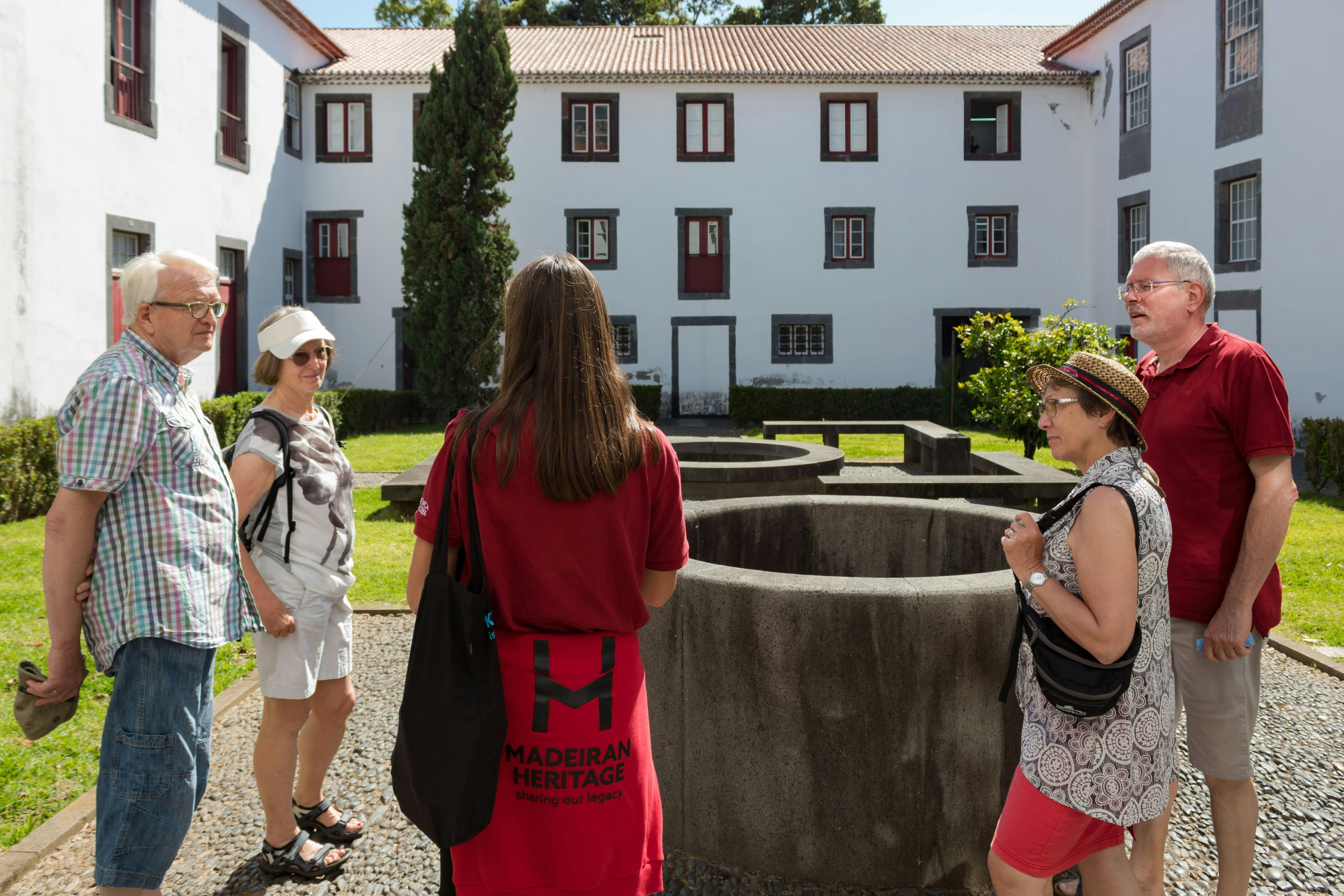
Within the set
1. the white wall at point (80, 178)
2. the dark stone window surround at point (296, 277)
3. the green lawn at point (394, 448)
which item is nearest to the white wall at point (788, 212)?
the dark stone window surround at point (296, 277)

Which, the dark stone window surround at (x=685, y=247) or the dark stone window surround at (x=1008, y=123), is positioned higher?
the dark stone window surround at (x=1008, y=123)

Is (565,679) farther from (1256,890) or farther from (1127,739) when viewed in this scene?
(1256,890)

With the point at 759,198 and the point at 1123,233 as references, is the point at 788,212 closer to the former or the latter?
the point at 759,198

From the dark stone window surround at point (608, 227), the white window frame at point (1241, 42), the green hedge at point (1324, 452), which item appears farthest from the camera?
the dark stone window surround at point (608, 227)

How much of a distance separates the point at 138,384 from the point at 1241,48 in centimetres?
2178

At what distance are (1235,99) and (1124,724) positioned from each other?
20.5 metres

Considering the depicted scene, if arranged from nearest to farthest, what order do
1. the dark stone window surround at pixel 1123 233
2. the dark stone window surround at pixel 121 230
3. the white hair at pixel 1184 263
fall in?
the white hair at pixel 1184 263 < the dark stone window surround at pixel 121 230 < the dark stone window surround at pixel 1123 233

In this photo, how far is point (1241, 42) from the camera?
61.5ft

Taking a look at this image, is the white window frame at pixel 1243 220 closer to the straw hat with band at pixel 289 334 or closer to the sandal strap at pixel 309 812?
the straw hat with band at pixel 289 334

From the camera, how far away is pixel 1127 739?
2377 millimetres

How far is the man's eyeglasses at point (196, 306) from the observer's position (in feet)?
8.73

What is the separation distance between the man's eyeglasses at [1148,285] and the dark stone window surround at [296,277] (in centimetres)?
2336

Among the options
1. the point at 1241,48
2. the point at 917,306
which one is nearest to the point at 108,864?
the point at 1241,48

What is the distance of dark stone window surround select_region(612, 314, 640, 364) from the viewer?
25.9m
